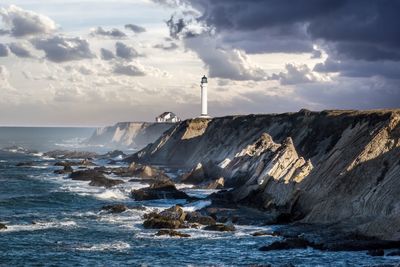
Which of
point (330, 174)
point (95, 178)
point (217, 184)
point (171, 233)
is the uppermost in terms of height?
point (330, 174)

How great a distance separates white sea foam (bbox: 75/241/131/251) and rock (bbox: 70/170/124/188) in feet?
116

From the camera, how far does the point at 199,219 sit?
48.5m

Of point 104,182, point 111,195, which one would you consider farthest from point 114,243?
point 104,182

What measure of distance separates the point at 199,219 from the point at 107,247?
10544 mm

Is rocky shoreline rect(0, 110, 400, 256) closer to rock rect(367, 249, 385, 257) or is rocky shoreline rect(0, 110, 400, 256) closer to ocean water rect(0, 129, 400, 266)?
rock rect(367, 249, 385, 257)

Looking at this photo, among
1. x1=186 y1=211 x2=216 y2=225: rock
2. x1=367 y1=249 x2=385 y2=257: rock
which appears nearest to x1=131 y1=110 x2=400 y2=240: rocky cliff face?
x1=367 y1=249 x2=385 y2=257: rock

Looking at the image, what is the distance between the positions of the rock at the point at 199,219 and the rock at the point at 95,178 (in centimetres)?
2810

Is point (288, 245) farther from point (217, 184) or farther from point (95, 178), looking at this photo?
point (95, 178)

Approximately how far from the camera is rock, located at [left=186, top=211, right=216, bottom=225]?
47819 millimetres

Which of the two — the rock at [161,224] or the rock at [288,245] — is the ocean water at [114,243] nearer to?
the rock at [288,245]

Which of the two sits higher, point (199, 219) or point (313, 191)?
point (313, 191)

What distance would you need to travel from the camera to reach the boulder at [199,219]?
4783cm

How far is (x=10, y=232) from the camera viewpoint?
45.3m

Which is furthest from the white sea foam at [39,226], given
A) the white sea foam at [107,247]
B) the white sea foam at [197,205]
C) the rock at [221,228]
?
the white sea foam at [197,205]
